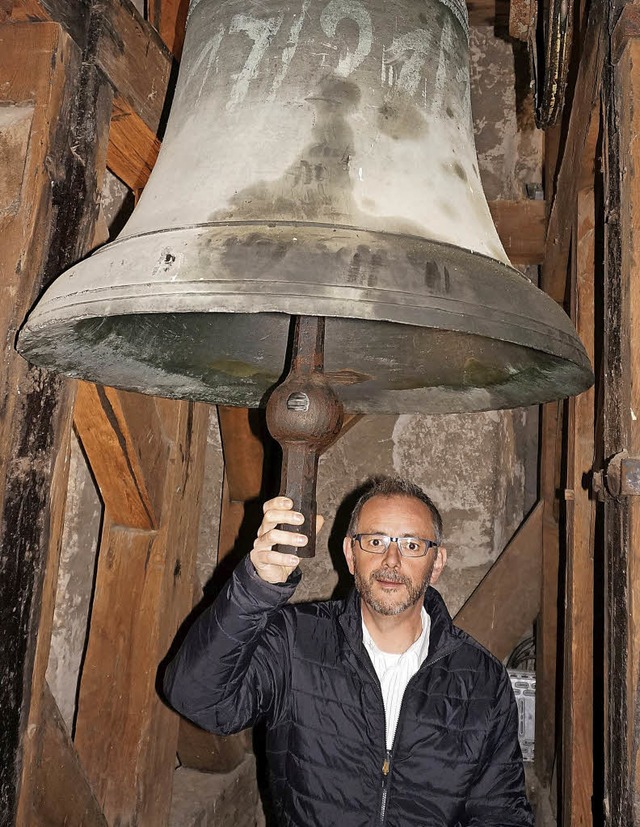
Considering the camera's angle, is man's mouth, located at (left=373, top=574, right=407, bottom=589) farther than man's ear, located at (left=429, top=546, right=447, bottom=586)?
No

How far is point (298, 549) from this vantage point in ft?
2.90

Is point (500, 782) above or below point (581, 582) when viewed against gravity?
below

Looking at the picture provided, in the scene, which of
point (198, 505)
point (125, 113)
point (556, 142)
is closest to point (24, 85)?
point (125, 113)

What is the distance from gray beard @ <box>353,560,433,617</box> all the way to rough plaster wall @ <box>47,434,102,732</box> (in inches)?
43.0

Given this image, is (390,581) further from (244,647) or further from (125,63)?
(125,63)

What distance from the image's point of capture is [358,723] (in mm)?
1415

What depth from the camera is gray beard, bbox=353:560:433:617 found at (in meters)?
1.50

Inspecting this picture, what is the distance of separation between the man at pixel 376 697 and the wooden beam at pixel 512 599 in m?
0.88

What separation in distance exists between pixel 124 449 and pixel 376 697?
74cm

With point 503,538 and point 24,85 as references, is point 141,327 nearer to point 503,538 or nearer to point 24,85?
point 24,85

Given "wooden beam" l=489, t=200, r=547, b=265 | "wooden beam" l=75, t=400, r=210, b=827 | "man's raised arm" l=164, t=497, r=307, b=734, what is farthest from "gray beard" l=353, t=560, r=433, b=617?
"wooden beam" l=489, t=200, r=547, b=265

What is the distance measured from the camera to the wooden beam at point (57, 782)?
1259mm

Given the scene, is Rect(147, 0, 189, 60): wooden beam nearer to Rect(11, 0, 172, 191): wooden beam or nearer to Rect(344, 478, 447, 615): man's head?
Rect(11, 0, 172, 191): wooden beam

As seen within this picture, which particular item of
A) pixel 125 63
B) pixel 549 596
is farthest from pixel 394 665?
pixel 125 63
